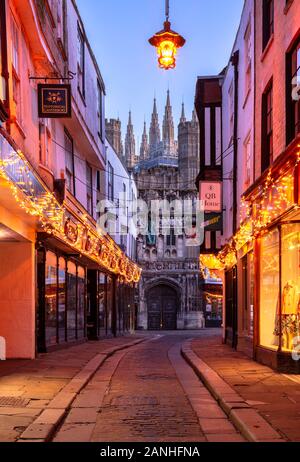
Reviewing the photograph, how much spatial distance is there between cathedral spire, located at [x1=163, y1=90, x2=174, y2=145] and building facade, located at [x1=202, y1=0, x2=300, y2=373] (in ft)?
301

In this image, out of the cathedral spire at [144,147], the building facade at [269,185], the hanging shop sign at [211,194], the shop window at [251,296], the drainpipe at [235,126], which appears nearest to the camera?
the building facade at [269,185]

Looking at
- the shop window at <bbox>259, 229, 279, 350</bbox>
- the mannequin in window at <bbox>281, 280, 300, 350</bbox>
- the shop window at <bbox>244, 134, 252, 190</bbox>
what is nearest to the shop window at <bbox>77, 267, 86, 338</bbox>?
the shop window at <bbox>244, 134, 252, 190</bbox>

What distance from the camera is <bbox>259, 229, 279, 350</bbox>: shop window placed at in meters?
14.1

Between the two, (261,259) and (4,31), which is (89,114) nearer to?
(261,259)

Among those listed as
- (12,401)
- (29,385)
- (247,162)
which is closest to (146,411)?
(12,401)

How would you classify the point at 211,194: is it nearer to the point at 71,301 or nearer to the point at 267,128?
the point at 71,301

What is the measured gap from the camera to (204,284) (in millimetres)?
65312

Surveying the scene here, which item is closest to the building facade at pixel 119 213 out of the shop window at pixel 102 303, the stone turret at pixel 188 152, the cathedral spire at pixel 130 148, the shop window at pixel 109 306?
the shop window at pixel 102 303

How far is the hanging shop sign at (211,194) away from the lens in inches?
964

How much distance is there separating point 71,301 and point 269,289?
28.2 ft

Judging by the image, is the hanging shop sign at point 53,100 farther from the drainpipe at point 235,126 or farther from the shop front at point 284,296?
the drainpipe at point 235,126

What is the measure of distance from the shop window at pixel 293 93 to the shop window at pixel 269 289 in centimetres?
221

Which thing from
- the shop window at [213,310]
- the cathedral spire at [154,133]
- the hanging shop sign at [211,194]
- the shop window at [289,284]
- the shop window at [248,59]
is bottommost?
the shop window at [213,310]

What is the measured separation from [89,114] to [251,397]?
56.3 feet
